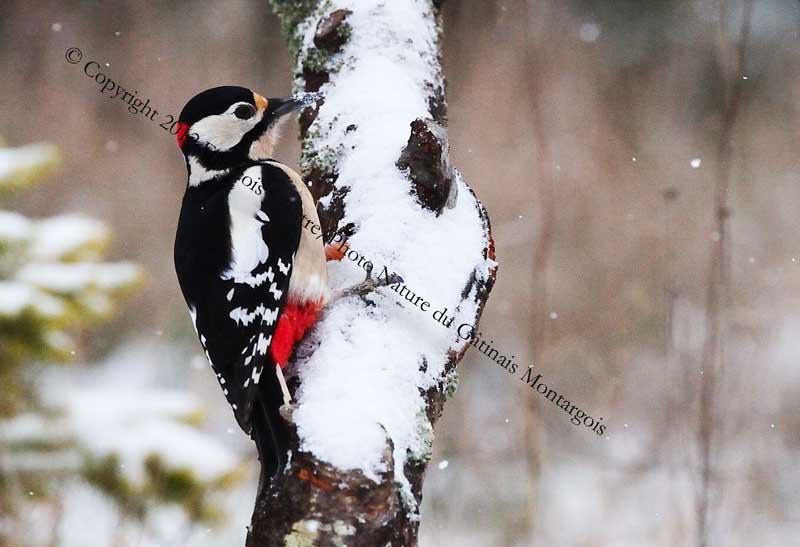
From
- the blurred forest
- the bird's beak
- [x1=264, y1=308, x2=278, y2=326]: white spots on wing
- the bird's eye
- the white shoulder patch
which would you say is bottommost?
[x1=264, y1=308, x2=278, y2=326]: white spots on wing

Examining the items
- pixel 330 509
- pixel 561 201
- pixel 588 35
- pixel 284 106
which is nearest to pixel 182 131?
pixel 284 106

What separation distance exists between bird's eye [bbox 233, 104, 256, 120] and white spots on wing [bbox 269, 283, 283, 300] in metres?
0.57

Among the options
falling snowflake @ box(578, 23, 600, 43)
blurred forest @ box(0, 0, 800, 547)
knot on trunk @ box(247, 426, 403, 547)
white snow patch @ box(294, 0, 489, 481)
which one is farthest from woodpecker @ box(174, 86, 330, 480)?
falling snowflake @ box(578, 23, 600, 43)

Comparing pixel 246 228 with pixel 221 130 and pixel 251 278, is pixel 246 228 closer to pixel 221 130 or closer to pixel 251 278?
pixel 251 278

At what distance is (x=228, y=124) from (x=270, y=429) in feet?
3.42

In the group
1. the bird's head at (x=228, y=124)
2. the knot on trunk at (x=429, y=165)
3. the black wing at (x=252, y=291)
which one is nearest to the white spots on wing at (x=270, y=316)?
the black wing at (x=252, y=291)

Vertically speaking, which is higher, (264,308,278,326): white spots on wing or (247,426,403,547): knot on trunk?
(264,308,278,326): white spots on wing

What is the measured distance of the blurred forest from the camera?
496 cm

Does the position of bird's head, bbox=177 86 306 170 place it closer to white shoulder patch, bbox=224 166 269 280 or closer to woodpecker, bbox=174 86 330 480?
woodpecker, bbox=174 86 330 480

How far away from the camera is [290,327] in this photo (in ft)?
6.68

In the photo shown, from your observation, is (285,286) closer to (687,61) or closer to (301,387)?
(301,387)

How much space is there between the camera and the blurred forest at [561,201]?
4957mm

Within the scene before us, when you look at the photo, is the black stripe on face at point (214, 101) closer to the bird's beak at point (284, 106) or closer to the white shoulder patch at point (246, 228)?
the bird's beak at point (284, 106)

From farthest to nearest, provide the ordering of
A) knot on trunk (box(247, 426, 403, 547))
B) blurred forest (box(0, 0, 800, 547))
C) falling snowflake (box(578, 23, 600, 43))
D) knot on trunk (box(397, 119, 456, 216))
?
falling snowflake (box(578, 23, 600, 43)), blurred forest (box(0, 0, 800, 547)), knot on trunk (box(397, 119, 456, 216)), knot on trunk (box(247, 426, 403, 547))
